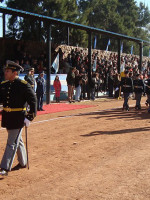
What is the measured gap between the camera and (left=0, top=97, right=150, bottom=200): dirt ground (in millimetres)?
5105

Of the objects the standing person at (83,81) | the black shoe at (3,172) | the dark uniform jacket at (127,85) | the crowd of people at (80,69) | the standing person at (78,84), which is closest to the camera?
the black shoe at (3,172)

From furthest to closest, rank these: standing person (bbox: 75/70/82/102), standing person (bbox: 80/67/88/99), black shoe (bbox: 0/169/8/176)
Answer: standing person (bbox: 80/67/88/99) < standing person (bbox: 75/70/82/102) < black shoe (bbox: 0/169/8/176)

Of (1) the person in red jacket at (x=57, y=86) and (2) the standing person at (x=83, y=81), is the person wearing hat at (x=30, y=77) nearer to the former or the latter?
(1) the person in red jacket at (x=57, y=86)

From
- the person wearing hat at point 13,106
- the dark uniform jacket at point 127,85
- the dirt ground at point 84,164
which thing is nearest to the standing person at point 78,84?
the dark uniform jacket at point 127,85

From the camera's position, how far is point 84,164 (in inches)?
261

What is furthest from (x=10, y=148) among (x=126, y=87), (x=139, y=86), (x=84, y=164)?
(x=139, y=86)

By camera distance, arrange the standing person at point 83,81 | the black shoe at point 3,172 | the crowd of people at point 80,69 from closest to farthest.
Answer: the black shoe at point 3,172 < the crowd of people at point 80,69 < the standing person at point 83,81

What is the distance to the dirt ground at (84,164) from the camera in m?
5.11

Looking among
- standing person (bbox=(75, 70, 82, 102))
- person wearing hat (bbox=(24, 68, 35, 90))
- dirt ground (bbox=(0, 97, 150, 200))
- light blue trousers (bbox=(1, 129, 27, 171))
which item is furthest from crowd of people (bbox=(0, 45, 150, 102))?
light blue trousers (bbox=(1, 129, 27, 171))

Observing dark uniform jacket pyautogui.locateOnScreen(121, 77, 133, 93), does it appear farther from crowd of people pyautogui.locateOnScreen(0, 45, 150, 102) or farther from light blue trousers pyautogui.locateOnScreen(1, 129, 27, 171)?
light blue trousers pyautogui.locateOnScreen(1, 129, 27, 171)

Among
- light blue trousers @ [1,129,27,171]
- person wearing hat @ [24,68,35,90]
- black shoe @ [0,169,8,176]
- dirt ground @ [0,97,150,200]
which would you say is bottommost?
dirt ground @ [0,97,150,200]

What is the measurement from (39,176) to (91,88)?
55.8 feet

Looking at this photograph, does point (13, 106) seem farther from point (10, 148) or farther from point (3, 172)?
point (3, 172)

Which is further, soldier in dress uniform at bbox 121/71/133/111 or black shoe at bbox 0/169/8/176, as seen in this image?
soldier in dress uniform at bbox 121/71/133/111
